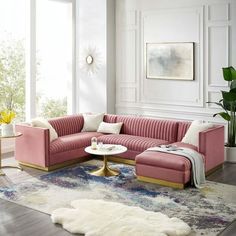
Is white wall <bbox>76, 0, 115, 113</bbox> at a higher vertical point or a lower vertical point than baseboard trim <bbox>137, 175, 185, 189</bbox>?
higher

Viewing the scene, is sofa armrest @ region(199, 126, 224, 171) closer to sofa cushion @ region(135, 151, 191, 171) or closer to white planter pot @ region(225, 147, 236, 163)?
white planter pot @ region(225, 147, 236, 163)

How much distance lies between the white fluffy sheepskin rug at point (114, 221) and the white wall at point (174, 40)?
332cm

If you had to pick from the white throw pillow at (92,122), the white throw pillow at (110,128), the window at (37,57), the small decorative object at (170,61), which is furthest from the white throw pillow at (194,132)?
the window at (37,57)

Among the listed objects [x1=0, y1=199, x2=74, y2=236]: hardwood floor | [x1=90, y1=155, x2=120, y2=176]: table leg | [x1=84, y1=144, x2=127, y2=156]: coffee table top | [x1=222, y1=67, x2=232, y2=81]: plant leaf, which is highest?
[x1=222, y1=67, x2=232, y2=81]: plant leaf

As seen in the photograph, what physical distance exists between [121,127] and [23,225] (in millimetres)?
3396

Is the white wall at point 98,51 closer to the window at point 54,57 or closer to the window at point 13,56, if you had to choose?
the window at point 54,57

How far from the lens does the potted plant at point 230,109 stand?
6609 mm

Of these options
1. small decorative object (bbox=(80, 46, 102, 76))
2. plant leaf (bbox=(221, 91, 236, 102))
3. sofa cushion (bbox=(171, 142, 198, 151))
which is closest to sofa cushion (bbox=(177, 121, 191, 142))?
sofa cushion (bbox=(171, 142, 198, 151))

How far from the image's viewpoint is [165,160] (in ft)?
18.3

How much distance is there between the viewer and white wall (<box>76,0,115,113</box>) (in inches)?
332

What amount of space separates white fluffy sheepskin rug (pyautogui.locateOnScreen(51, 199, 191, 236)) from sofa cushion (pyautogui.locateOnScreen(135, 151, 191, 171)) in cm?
104

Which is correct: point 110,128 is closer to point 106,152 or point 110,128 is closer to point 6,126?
point 106,152

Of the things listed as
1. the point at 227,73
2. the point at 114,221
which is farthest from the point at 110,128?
the point at 114,221

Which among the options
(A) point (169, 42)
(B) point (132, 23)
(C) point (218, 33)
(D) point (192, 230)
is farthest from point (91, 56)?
(D) point (192, 230)
